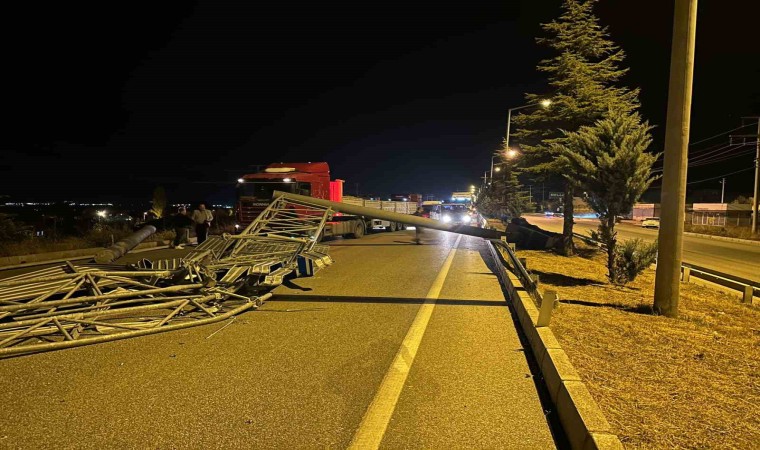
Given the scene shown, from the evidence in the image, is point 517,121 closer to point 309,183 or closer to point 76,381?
point 309,183

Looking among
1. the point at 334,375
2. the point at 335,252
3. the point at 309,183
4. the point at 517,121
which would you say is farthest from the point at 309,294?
the point at 517,121

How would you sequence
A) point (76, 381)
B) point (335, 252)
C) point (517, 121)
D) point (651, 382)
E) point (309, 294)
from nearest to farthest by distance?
point (651, 382), point (76, 381), point (309, 294), point (335, 252), point (517, 121)

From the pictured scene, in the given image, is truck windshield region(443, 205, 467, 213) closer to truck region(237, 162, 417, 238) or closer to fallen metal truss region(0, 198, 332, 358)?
truck region(237, 162, 417, 238)

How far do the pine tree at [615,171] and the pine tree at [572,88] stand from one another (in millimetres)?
5584

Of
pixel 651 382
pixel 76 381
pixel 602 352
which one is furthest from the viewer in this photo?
pixel 602 352

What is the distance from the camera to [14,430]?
11.4 ft

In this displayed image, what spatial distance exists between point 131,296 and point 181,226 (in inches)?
406

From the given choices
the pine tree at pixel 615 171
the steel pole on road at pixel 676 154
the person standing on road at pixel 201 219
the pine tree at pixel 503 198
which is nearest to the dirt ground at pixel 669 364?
the steel pole on road at pixel 676 154

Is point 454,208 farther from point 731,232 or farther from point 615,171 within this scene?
point 615,171

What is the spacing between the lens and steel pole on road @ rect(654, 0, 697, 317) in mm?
6527

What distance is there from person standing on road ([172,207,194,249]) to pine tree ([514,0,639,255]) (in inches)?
536

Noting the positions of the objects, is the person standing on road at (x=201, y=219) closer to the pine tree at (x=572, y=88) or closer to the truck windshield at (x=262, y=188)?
the truck windshield at (x=262, y=188)

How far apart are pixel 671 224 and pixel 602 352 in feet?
9.91

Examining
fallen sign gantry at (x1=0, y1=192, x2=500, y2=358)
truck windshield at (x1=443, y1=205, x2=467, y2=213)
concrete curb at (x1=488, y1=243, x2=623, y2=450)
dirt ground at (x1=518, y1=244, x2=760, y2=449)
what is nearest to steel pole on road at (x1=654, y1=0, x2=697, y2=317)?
dirt ground at (x1=518, y1=244, x2=760, y2=449)
